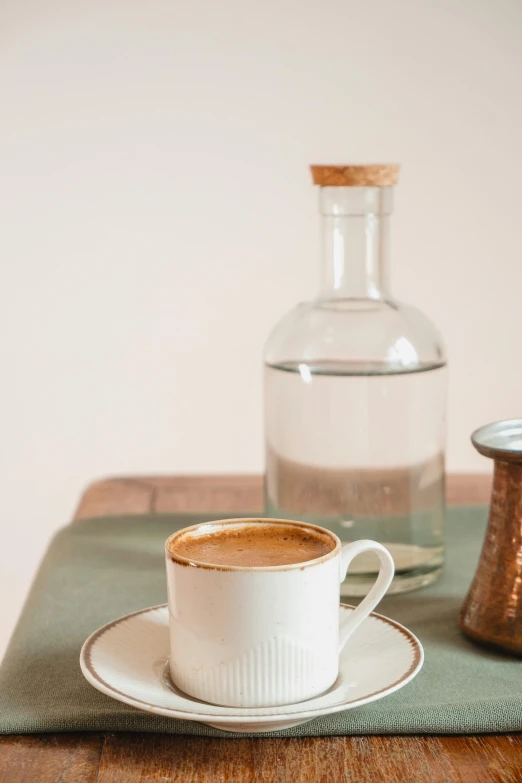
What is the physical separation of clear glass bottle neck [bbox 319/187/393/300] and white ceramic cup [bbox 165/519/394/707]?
35cm

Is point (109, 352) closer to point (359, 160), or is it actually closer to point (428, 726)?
point (359, 160)

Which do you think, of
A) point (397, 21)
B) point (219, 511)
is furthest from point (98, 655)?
point (397, 21)

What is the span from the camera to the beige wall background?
6.01 feet

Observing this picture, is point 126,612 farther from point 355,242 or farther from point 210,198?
point 210,198

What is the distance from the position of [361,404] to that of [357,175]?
0.19m

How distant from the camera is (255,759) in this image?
1.67 ft

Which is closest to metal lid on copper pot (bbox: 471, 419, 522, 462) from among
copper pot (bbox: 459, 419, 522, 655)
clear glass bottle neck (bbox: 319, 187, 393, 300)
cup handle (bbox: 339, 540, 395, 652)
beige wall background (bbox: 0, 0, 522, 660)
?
copper pot (bbox: 459, 419, 522, 655)

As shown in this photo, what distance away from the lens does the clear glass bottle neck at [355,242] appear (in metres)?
0.82

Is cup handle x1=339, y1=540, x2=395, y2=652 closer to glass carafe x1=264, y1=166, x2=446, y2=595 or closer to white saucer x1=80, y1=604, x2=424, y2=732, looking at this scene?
white saucer x1=80, y1=604, x2=424, y2=732

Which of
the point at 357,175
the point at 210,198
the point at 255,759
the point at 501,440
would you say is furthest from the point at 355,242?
the point at 210,198

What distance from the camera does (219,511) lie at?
108cm

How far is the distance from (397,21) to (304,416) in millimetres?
1243

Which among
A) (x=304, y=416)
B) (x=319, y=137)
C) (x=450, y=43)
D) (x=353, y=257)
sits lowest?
(x=304, y=416)

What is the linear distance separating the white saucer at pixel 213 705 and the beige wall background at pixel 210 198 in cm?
133
